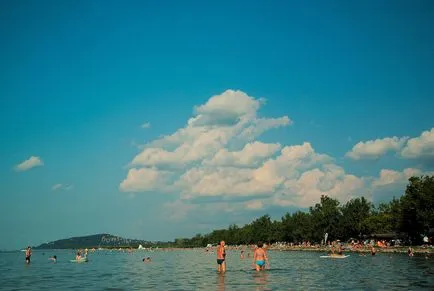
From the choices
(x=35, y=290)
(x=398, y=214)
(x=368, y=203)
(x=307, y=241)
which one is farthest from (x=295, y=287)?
(x=307, y=241)

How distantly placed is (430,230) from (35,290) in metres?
83.7

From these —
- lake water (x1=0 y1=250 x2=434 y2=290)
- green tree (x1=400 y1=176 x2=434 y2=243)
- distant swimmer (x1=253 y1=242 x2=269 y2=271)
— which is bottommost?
lake water (x1=0 y1=250 x2=434 y2=290)

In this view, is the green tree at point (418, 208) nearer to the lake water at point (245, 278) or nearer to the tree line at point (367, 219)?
the tree line at point (367, 219)

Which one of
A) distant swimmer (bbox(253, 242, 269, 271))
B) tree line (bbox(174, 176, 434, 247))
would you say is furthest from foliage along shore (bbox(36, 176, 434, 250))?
distant swimmer (bbox(253, 242, 269, 271))

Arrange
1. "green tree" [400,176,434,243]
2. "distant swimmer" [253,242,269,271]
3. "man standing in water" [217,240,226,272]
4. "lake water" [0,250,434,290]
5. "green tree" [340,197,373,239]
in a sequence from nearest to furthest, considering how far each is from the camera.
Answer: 1. "lake water" [0,250,434,290]
2. "man standing in water" [217,240,226,272]
3. "distant swimmer" [253,242,269,271]
4. "green tree" [400,176,434,243]
5. "green tree" [340,197,373,239]

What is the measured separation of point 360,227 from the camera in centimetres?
14062

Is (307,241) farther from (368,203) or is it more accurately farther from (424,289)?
(424,289)

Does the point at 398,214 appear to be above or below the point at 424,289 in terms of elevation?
above

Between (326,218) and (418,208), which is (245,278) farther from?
(326,218)

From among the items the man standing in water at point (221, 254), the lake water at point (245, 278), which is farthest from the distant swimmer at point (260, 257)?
the man standing in water at point (221, 254)

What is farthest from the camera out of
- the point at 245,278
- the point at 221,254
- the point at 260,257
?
the point at 260,257

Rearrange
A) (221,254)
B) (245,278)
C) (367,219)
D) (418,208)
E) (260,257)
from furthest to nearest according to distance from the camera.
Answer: (367,219), (418,208), (260,257), (221,254), (245,278)

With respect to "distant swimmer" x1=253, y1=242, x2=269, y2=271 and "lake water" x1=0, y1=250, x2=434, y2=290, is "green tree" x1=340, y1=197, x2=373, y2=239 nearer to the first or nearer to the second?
"lake water" x1=0, y1=250, x2=434, y2=290

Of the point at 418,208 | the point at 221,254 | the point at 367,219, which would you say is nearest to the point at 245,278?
the point at 221,254
